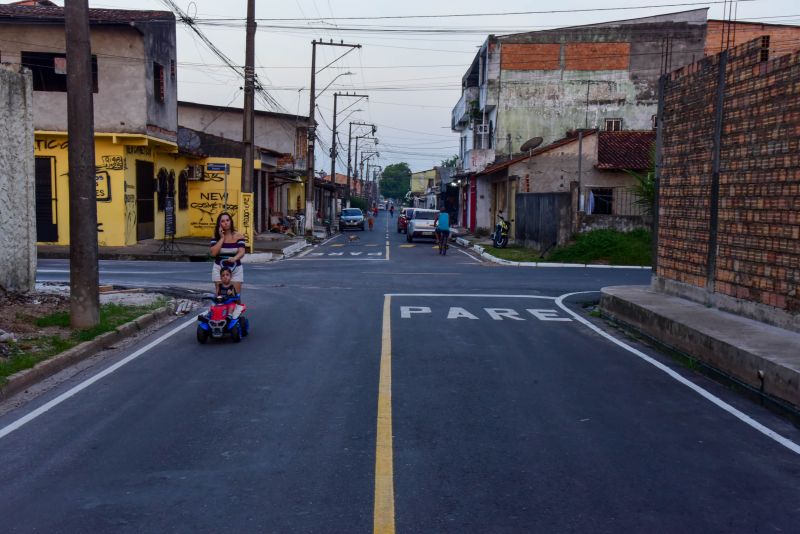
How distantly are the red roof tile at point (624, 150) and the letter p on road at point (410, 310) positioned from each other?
22114 millimetres

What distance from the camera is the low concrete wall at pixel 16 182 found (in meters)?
13.5

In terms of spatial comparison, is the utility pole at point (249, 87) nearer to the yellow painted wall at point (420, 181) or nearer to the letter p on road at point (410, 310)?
the letter p on road at point (410, 310)

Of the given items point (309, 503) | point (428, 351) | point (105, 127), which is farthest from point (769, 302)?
point (105, 127)

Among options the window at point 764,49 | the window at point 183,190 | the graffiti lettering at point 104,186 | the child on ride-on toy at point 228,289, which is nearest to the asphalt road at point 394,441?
the child on ride-on toy at point 228,289

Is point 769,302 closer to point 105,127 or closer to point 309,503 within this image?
point 309,503

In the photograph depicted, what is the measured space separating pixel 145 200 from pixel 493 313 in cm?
2033

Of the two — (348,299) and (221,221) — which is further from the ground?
(221,221)

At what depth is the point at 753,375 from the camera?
29.4 feet

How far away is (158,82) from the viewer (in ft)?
97.3

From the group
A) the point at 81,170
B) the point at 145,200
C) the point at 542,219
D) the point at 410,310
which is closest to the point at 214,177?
the point at 145,200

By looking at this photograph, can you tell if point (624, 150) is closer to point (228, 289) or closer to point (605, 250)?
point (605, 250)

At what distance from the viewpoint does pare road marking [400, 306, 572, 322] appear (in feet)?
45.2

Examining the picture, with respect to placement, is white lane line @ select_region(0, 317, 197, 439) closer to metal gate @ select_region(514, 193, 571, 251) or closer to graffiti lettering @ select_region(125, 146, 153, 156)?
graffiti lettering @ select_region(125, 146, 153, 156)

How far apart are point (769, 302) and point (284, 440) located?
7.85 meters
